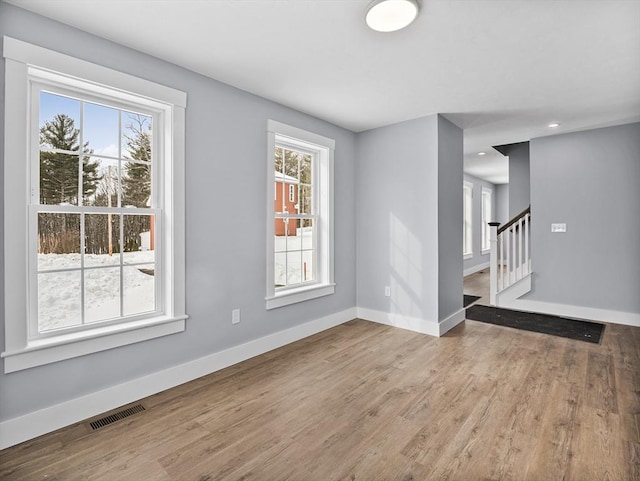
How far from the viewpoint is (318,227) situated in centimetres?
421

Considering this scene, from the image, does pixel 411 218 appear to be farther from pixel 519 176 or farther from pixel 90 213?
pixel 519 176

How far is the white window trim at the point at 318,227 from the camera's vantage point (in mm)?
3398

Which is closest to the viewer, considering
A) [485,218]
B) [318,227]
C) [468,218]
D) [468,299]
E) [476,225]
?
[318,227]

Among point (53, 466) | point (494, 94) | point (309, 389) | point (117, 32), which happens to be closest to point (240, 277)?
point (309, 389)

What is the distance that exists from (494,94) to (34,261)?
3.93m

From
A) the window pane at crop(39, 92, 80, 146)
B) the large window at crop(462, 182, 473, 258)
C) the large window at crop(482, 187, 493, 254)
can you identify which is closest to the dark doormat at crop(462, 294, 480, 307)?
the large window at crop(462, 182, 473, 258)

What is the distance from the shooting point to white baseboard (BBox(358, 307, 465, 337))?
12.7 feet

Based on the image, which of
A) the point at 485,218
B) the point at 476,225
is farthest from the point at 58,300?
the point at 485,218

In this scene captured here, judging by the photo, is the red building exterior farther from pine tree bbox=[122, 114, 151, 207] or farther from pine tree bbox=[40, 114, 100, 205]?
pine tree bbox=[40, 114, 100, 205]

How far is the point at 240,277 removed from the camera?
3145 millimetres

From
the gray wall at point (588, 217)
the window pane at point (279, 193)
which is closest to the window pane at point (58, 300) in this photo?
the window pane at point (279, 193)

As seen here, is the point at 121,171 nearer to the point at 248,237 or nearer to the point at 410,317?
the point at 248,237

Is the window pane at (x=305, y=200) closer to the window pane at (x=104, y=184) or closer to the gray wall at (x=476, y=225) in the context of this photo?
the window pane at (x=104, y=184)

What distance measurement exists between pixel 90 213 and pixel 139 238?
0.38 meters
